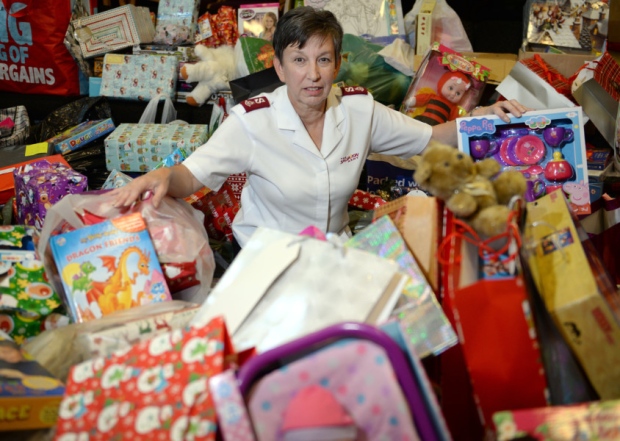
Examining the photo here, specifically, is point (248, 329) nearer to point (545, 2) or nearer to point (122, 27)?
point (545, 2)

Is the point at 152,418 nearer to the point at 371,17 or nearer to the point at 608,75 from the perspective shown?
the point at 608,75

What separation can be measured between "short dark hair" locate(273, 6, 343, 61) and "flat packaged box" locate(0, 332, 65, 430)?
47.9 inches

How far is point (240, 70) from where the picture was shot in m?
3.61

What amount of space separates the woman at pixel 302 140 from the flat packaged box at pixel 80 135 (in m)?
1.69

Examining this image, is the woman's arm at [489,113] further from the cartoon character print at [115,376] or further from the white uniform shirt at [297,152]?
the cartoon character print at [115,376]

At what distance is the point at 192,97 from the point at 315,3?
1.00 metres

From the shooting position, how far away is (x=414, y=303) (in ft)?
4.09

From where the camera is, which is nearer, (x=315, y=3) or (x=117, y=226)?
(x=117, y=226)

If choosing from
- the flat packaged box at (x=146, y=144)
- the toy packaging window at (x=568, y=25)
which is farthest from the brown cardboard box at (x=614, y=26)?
the flat packaged box at (x=146, y=144)

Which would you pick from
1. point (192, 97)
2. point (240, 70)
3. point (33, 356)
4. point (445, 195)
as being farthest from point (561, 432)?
point (192, 97)

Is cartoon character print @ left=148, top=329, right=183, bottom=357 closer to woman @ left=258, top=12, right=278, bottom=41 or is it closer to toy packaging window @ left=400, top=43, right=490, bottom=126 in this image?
toy packaging window @ left=400, top=43, right=490, bottom=126

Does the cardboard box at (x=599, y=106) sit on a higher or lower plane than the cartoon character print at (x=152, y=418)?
higher

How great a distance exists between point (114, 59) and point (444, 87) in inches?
93.0

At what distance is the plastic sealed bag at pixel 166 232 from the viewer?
1.68 m
